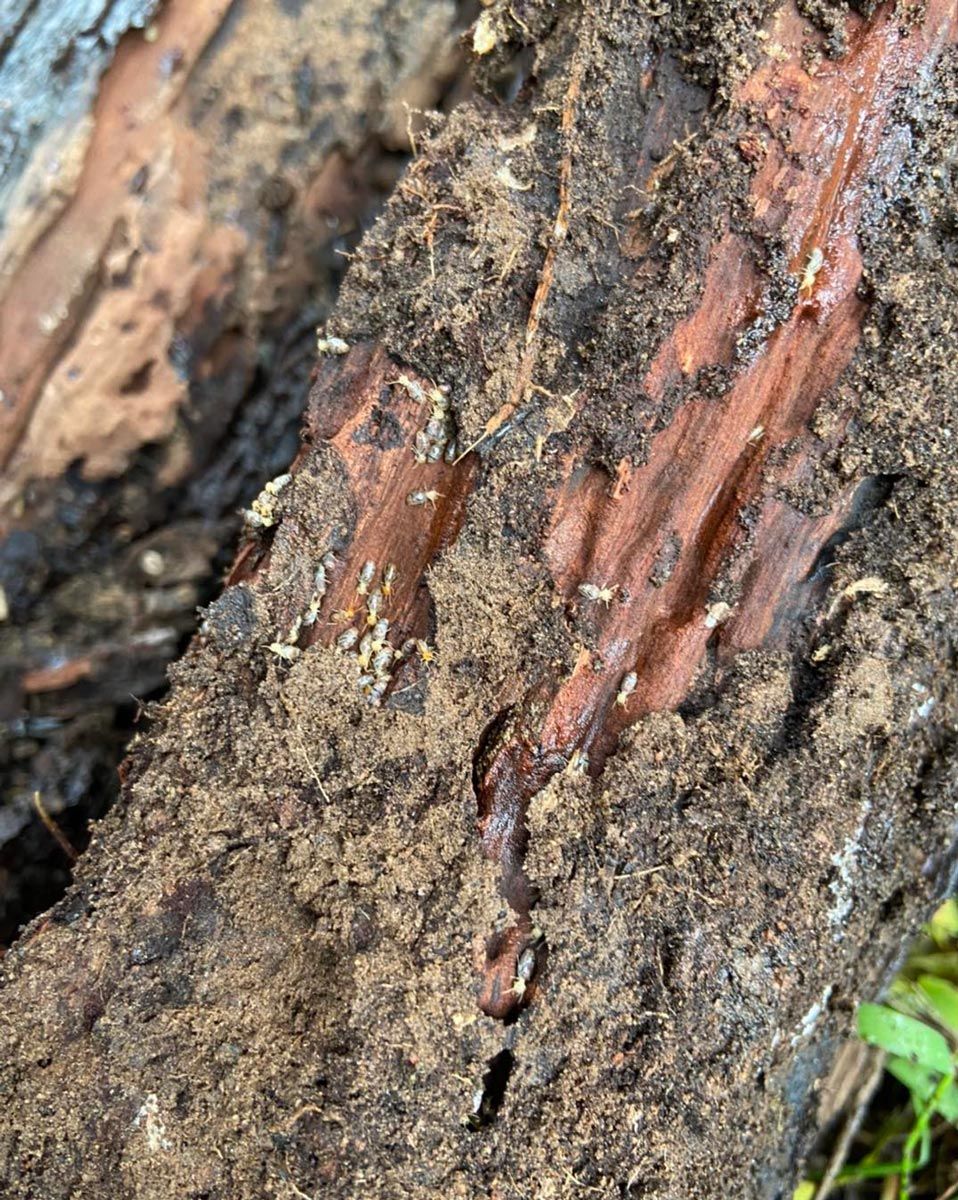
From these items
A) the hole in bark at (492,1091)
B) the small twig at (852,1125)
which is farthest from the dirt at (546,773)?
the small twig at (852,1125)

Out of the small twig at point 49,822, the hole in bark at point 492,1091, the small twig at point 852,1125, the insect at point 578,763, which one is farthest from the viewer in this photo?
the small twig at point 852,1125

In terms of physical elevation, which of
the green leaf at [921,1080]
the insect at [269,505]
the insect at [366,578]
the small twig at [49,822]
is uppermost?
the insect at [269,505]

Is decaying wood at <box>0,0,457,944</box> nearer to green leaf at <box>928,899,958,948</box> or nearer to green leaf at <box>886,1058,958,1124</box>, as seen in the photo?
green leaf at <box>886,1058,958,1124</box>

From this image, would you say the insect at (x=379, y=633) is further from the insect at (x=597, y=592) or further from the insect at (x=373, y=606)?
the insect at (x=597, y=592)

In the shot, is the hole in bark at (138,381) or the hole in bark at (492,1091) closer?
the hole in bark at (492,1091)

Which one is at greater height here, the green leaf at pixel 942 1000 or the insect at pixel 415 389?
the insect at pixel 415 389

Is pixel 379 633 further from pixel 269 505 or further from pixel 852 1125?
pixel 852 1125

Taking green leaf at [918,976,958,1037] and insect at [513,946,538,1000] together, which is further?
green leaf at [918,976,958,1037]

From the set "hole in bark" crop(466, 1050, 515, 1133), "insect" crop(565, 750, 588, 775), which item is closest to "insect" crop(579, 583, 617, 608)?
"insect" crop(565, 750, 588, 775)

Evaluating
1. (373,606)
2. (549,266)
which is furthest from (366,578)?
(549,266)
